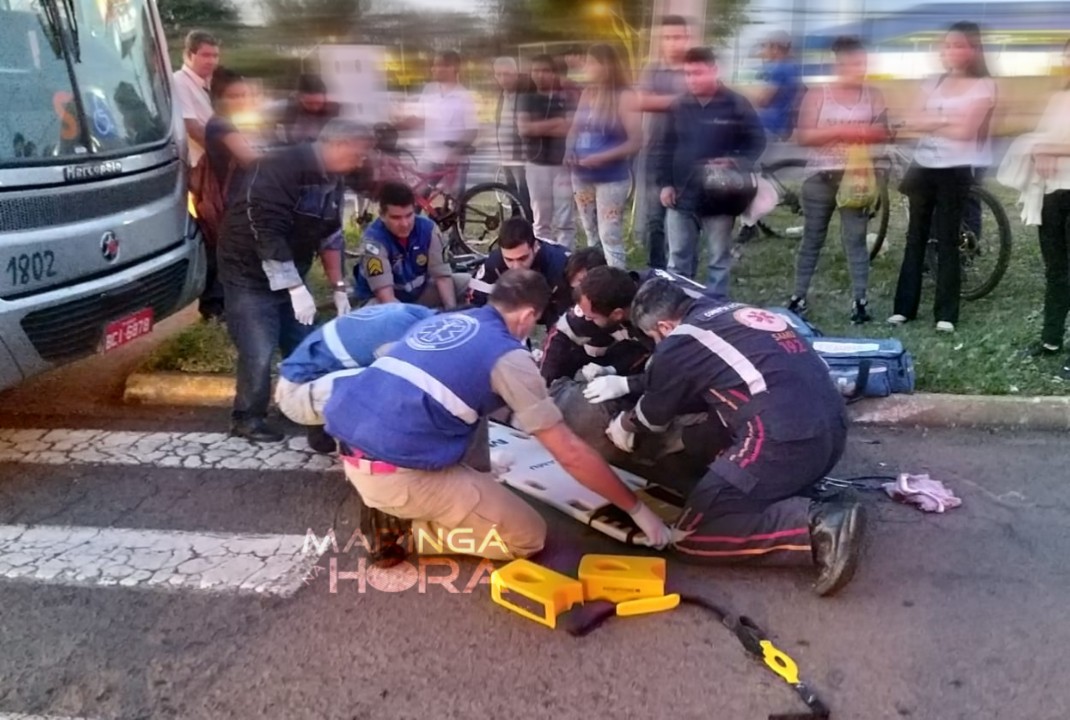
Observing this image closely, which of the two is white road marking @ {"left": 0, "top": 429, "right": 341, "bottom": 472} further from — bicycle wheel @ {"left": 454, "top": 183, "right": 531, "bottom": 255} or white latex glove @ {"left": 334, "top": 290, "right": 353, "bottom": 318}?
bicycle wheel @ {"left": 454, "top": 183, "right": 531, "bottom": 255}

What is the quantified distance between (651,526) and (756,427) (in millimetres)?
494

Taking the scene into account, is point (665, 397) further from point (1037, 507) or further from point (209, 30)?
point (209, 30)

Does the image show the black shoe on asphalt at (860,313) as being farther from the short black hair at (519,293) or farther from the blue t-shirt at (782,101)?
the short black hair at (519,293)

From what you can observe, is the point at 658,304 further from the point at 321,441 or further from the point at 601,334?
the point at 321,441

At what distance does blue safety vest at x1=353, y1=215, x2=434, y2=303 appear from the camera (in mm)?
5078

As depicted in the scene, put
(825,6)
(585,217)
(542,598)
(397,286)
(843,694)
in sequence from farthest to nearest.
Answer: (585,217)
(397,286)
(825,6)
(542,598)
(843,694)

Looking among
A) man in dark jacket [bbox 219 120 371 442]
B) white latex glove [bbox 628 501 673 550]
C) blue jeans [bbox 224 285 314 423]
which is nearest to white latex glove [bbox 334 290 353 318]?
man in dark jacket [bbox 219 120 371 442]

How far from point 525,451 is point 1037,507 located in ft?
6.74

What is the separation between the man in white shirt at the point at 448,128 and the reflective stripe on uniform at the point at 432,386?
2.01m

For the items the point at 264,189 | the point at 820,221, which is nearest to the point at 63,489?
the point at 264,189

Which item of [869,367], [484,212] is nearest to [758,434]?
[869,367]

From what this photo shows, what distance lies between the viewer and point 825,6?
465 centimetres

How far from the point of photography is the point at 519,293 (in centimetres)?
316

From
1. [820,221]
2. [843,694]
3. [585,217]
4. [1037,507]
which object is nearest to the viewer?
[843,694]
